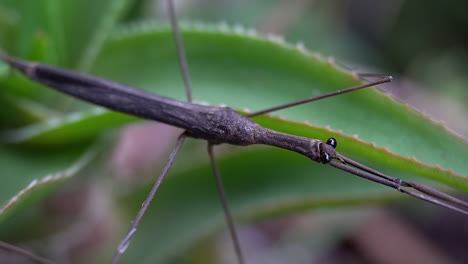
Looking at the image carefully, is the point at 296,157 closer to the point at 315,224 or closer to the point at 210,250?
the point at 210,250

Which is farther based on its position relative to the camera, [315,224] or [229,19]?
[229,19]

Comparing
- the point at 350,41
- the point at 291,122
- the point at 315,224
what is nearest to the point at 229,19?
the point at 350,41

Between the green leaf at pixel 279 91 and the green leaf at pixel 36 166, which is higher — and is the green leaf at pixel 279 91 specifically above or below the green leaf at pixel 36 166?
above

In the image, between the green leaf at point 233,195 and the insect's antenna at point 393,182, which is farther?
the green leaf at point 233,195

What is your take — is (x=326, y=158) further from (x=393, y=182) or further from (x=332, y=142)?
(x=393, y=182)

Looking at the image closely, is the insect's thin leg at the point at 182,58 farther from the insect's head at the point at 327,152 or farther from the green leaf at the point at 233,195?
the insect's head at the point at 327,152

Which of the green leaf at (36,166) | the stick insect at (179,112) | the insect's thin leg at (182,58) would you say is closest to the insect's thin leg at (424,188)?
the stick insect at (179,112)

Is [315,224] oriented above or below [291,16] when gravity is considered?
below

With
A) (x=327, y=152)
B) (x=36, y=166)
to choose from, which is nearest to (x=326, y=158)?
(x=327, y=152)
